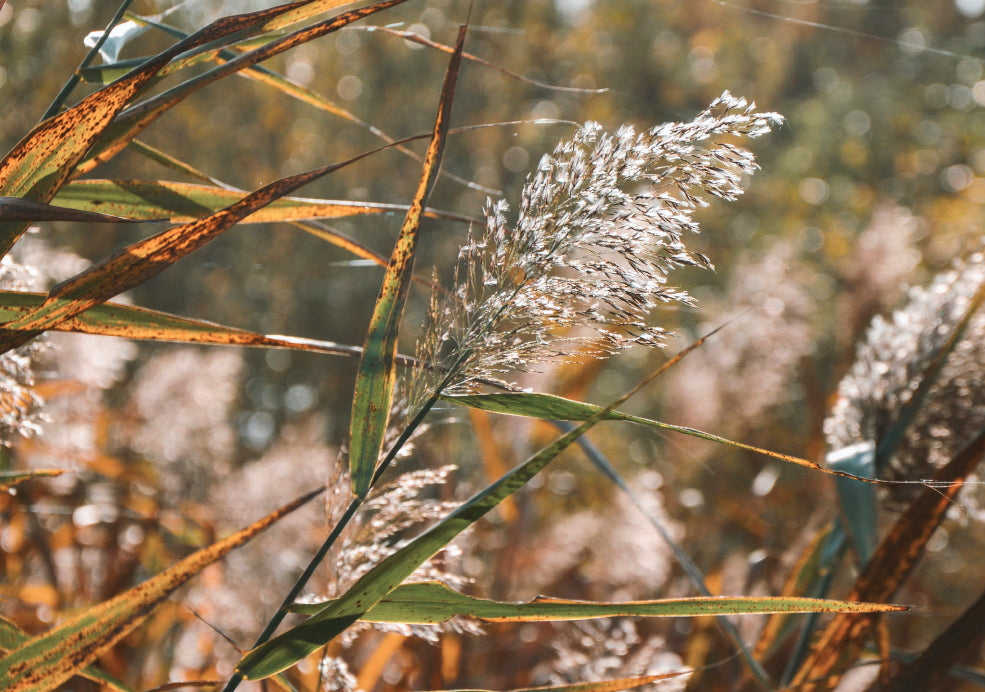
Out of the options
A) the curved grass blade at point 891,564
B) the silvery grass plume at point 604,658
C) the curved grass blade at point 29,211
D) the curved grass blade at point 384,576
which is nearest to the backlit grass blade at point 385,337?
the curved grass blade at point 384,576

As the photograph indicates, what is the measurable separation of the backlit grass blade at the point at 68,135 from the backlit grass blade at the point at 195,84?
3cm

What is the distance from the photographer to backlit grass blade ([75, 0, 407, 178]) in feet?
2.46

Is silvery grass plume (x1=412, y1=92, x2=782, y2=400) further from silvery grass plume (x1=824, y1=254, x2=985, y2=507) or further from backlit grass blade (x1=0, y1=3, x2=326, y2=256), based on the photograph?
silvery grass plume (x1=824, y1=254, x2=985, y2=507)

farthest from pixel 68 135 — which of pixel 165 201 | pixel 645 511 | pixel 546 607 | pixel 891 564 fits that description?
pixel 891 564

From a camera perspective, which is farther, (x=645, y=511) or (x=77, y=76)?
(x=645, y=511)

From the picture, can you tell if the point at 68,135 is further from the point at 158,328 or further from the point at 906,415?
the point at 906,415

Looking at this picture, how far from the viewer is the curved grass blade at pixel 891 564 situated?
1056mm

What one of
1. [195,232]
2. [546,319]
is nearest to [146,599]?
[195,232]

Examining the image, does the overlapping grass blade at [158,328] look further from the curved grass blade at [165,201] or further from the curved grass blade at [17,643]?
the curved grass blade at [17,643]

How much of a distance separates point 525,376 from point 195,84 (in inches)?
122

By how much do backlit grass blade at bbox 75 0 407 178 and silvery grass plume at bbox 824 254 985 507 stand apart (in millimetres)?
1110

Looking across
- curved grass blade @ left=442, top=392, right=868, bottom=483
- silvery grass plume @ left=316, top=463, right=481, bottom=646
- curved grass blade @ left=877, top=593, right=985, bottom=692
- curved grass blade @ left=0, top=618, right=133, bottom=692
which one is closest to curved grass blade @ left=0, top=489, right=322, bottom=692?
curved grass blade @ left=0, top=618, right=133, bottom=692

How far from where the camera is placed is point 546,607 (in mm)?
769

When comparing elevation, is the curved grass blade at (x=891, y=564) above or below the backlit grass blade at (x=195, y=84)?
below
